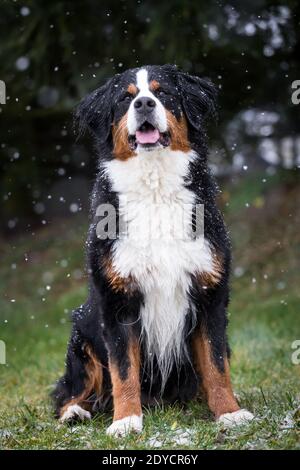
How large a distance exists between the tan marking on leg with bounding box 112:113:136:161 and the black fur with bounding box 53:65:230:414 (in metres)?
0.07

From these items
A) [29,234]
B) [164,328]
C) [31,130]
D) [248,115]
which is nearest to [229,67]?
[248,115]

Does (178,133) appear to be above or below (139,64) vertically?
below

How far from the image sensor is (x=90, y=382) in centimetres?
489

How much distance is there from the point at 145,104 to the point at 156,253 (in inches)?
34.8

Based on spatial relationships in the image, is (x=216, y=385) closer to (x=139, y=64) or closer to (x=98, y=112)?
(x=98, y=112)

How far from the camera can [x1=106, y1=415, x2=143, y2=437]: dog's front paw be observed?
413 cm

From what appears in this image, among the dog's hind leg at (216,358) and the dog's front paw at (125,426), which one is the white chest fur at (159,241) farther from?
the dog's front paw at (125,426)

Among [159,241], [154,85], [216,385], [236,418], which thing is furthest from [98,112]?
[236,418]

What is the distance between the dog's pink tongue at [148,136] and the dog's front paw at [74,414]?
176 centimetres

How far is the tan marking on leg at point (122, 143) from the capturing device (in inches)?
179

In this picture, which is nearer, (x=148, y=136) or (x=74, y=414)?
(x=148, y=136)

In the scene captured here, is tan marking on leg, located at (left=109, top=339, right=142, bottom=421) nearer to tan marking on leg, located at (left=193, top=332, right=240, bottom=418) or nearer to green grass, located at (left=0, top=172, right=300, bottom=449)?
green grass, located at (left=0, top=172, right=300, bottom=449)

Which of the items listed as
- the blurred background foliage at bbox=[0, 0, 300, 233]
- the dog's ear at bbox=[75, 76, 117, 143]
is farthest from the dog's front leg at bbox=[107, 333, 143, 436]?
the blurred background foliage at bbox=[0, 0, 300, 233]

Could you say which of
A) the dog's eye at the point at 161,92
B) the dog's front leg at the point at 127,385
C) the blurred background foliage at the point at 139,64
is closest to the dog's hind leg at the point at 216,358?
the dog's front leg at the point at 127,385
